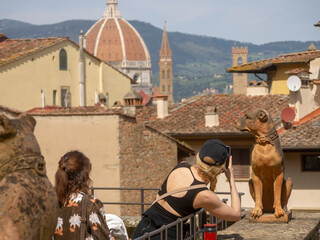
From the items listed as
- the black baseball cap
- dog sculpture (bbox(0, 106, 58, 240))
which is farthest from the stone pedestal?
dog sculpture (bbox(0, 106, 58, 240))

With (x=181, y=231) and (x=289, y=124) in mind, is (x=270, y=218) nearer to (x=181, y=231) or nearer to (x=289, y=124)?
(x=181, y=231)

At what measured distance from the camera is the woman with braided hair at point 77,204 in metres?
5.45

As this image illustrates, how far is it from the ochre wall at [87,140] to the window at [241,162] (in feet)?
15.5

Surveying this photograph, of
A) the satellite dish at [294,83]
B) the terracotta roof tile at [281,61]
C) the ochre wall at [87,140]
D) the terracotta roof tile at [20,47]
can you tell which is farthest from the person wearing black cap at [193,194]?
the terracotta roof tile at [20,47]

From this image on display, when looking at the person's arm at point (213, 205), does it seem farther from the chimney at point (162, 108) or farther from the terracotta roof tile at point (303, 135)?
the chimney at point (162, 108)

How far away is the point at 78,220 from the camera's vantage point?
5512 mm

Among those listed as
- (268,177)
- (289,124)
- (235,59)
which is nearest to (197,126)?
(289,124)

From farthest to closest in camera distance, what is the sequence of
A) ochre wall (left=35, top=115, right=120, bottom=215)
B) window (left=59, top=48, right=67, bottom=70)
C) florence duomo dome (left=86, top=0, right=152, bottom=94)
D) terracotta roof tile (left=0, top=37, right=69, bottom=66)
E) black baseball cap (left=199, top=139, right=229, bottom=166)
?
1. florence duomo dome (left=86, top=0, right=152, bottom=94)
2. window (left=59, top=48, right=67, bottom=70)
3. terracotta roof tile (left=0, top=37, right=69, bottom=66)
4. ochre wall (left=35, top=115, right=120, bottom=215)
5. black baseball cap (left=199, top=139, right=229, bottom=166)

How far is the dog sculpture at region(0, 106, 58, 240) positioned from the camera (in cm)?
358

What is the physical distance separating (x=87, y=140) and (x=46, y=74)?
801 inches

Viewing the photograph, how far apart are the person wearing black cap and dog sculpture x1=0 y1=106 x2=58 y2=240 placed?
6.58 ft

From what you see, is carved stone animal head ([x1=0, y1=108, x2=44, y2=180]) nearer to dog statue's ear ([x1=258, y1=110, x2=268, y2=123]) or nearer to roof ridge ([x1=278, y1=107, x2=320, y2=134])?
dog statue's ear ([x1=258, y1=110, x2=268, y2=123])

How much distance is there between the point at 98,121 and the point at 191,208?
67.0 feet

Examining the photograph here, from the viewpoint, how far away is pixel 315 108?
2728 centimetres
